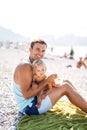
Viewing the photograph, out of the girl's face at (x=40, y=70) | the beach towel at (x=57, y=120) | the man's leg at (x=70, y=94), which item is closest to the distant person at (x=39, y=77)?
the girl's face at (x=40, y=70)

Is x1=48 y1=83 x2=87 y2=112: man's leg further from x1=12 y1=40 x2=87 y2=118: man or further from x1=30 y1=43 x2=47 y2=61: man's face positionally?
x1=30 y1=43 x2=47 y2=61: man's face

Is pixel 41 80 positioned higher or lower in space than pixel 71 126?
higher

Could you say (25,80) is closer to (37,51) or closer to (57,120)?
(37,51)

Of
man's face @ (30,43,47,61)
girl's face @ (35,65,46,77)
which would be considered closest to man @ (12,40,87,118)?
man's face @ (30,43,47,61)

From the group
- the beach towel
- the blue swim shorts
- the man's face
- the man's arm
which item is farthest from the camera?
the man's face

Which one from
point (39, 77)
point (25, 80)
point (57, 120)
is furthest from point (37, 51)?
point (57, 120)

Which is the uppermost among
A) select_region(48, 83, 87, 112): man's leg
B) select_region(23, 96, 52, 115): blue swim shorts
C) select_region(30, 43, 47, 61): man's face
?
select_region(30, 43, 47, 61): man's face

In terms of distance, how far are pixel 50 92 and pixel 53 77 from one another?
0.34 meters

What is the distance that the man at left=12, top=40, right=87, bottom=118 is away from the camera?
23.8 feet

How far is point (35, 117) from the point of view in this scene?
745cm

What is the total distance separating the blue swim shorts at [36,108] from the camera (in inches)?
291

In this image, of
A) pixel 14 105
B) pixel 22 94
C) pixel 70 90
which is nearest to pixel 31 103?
pixel 22 94

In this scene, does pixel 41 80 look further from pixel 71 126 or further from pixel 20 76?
pixel 71 126

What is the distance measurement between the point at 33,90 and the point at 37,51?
0.76m
